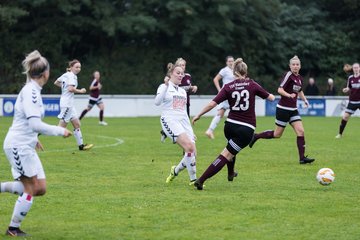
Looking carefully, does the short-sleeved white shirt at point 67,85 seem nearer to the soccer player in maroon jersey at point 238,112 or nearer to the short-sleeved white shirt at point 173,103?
the short-sleeved white shirt at point 173,103

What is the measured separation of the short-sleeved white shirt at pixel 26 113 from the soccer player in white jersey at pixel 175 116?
4.27m

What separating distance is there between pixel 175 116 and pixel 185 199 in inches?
83.9

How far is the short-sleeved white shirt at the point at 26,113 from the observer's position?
8305 mm

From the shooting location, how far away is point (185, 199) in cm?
1102

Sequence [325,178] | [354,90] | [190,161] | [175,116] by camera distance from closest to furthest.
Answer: [325,178] → [190,161] → [175,116] → [354,90]

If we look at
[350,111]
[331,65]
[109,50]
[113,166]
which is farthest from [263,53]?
[113,166]

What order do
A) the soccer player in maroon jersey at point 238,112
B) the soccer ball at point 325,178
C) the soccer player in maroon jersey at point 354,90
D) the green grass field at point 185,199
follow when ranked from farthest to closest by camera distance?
the soccer player in maroon jersey at point 354,90 < the soccer ball at point 325,178 < the soccer player in maroon jersey at point 238,112 < the green grass field at point 185,199

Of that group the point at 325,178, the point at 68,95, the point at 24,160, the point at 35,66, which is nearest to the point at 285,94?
the point at 325,178

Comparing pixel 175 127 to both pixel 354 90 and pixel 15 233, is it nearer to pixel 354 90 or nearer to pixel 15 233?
pixel 15 233

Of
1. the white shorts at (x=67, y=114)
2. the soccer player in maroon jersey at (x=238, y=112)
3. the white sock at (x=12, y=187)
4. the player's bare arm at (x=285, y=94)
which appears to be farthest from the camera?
the white shorts at (x=67, y=114)

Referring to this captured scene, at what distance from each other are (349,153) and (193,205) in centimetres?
889

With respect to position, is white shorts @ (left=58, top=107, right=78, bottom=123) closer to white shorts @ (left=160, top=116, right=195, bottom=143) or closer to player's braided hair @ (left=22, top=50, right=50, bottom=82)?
white shorts @ (left=160, top=116, right=195, bottom=143)

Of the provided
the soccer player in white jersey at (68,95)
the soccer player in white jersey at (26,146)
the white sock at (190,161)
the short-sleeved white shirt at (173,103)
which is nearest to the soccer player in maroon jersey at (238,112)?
the white sock at (190,161)

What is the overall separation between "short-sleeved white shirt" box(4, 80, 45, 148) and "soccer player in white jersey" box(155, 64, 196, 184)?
4269 millimetres
